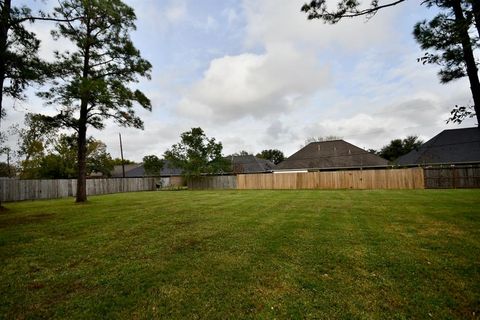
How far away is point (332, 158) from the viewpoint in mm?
28172

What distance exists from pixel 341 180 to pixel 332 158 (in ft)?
26.1

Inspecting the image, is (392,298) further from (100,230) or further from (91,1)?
(91,1)

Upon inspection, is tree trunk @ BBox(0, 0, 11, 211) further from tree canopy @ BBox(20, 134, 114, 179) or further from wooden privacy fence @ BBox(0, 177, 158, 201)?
tree canopy @ BBox(20, 134, 114, 179)

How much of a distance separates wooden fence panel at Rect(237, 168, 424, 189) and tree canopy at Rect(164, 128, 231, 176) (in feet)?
14.3

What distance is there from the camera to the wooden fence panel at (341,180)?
18.5m

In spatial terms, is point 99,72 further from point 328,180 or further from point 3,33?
point 328,180

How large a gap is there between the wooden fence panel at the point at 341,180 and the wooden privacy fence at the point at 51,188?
12954 millimetres

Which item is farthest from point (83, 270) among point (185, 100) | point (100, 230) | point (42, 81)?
point (185, 100)

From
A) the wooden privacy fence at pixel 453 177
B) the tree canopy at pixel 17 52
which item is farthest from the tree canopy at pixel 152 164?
the wooden privacy fence at pixel 453 177

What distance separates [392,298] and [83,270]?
4.29 meters

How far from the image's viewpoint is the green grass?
8.43 feet

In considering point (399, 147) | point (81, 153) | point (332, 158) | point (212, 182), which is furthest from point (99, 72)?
point (399, 147)

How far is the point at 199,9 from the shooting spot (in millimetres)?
11617

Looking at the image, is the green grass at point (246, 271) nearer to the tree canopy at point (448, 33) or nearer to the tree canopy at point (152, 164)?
the tree canopy at point (448, 33)
